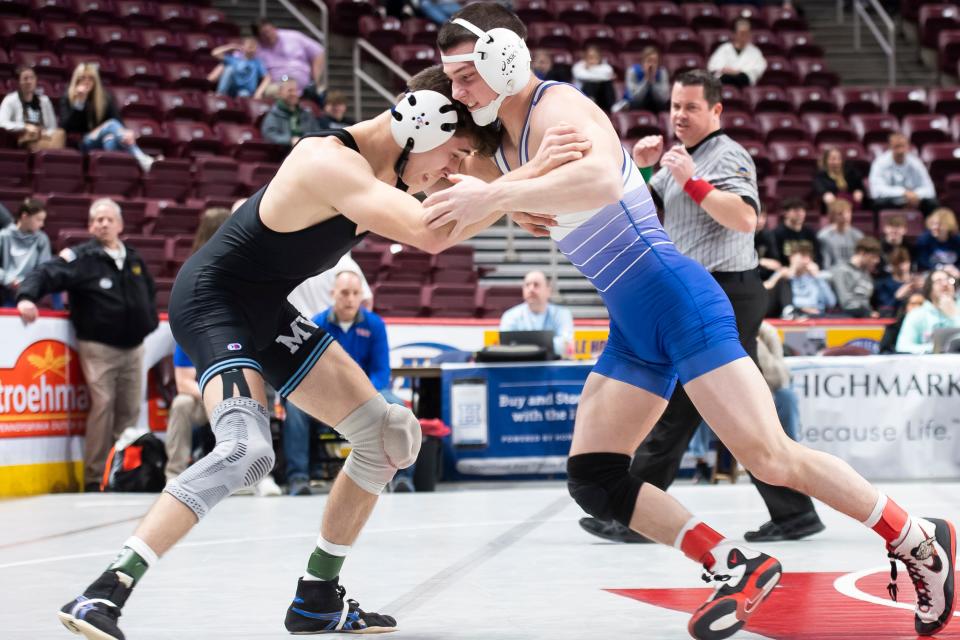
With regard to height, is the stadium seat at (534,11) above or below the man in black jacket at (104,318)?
above

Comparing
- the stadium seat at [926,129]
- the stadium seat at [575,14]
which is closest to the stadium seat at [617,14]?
the stadium seat at [575,14]

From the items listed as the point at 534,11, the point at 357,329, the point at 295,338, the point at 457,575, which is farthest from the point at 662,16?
the point at 295,338

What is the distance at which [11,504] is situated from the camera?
23.9 ft

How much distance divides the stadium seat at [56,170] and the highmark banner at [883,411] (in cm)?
691

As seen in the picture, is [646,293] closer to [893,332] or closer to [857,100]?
[893,332]

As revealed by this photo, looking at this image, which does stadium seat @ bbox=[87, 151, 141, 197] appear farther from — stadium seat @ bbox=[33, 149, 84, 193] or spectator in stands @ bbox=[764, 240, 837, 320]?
spectator in stands @ bbox=[764, 240, 837, 320]

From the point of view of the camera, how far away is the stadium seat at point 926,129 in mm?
14812

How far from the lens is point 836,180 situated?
43.0 ft

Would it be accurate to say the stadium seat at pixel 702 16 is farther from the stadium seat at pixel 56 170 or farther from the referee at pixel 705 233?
the referee at pixel 705 233

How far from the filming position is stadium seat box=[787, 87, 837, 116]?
15562 mm

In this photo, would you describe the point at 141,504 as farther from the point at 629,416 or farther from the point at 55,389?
the point at 629,416

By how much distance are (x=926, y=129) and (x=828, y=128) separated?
3.84 ft

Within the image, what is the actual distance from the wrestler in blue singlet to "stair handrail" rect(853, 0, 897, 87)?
14506 millimetres

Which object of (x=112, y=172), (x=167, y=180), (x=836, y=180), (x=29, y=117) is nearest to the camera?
(x=112, y=172)
